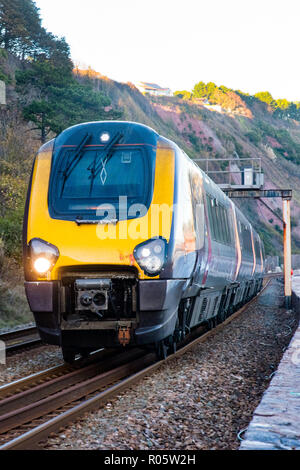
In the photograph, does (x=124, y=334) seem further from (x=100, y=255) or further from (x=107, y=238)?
(x=107, y=238)

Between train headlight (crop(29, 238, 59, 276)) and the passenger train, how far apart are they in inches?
0.5

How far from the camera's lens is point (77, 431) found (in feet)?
17.0

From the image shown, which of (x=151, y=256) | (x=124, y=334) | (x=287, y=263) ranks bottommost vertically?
(x=287, y=263)

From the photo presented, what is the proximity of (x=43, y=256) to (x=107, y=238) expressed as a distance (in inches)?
32.9

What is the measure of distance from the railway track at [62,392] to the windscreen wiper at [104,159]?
2467mm

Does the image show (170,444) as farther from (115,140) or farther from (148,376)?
(115,140)

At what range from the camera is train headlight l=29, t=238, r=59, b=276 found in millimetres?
7266

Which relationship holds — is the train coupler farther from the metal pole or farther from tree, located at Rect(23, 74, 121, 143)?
tree, located at Rect(23, 74, 121, 143)

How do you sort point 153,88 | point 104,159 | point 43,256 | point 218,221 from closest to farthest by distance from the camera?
1. point 43,256
2. point 104,159
3. point 218,221
4. point 153,88

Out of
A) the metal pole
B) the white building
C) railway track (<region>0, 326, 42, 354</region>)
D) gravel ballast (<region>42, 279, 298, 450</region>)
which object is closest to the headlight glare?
gravel ballast (<region>42, 279, 298, 450</region>)

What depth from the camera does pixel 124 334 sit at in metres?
7.25

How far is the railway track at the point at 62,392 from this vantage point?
5.11 meters

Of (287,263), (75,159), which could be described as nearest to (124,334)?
(75,159)

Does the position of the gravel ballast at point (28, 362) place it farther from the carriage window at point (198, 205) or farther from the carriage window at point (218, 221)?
the carriage window at point (218, 221)
